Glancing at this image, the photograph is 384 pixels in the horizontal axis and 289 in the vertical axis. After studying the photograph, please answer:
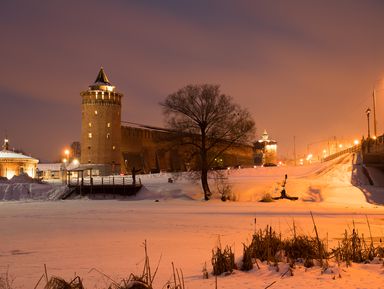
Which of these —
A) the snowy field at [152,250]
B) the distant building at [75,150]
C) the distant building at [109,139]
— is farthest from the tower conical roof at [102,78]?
the snowy field at [152,250]

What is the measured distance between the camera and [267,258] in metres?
10.5

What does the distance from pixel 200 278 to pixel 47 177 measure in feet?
255

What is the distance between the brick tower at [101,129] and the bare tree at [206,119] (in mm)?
44523

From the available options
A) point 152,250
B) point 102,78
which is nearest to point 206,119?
point 152,250

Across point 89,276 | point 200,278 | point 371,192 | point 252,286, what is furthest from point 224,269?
point 371,192

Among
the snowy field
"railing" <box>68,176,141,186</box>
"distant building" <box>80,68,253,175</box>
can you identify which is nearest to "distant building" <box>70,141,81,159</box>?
"distant building" <box>80,68,253,175</box>

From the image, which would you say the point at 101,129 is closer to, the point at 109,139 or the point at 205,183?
the point at 109,139

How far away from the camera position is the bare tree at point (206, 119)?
43250mm

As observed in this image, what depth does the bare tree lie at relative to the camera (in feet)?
142

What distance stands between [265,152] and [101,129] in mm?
56838

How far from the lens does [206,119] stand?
144 feet


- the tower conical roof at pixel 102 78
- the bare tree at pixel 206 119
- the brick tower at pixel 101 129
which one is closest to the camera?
the bare tree at pixel 206 119

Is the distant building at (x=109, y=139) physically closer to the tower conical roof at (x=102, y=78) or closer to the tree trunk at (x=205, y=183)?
the tower conical roof at (x=102, y=78)

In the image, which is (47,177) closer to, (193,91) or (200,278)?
(193,91)
